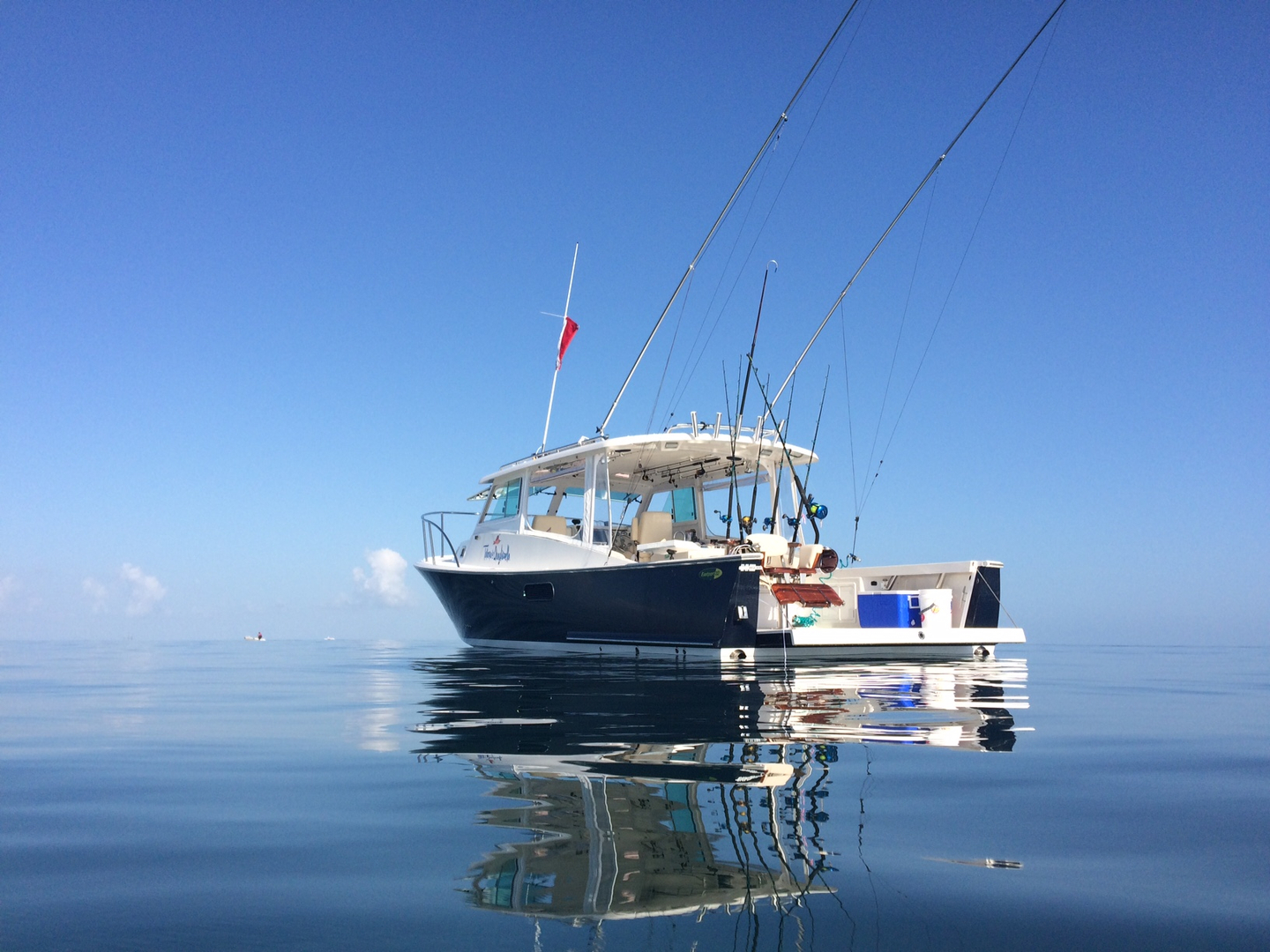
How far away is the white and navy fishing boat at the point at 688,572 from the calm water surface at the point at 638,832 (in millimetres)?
6618

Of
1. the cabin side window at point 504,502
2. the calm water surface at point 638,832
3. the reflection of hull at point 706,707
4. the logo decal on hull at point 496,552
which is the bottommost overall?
the reflection of hull at point 706,707

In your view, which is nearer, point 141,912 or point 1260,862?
point 141,912

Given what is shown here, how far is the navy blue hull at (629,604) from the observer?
12391 mm

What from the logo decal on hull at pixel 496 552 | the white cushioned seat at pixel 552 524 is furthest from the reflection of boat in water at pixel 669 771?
the logo decal on hull at pixel 496 552

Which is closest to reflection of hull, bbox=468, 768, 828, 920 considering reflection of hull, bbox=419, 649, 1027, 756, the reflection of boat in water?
the reflection of boat in water

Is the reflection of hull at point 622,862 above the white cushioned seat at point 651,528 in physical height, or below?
below

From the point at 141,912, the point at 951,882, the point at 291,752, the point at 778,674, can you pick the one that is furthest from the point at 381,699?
the point at 951,882

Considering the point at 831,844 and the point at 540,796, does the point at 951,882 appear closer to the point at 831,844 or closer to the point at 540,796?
the point at 831,844

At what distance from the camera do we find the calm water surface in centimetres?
185

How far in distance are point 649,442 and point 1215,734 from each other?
32.4 feet

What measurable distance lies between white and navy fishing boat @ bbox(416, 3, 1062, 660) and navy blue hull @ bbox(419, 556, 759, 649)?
0.02 metres

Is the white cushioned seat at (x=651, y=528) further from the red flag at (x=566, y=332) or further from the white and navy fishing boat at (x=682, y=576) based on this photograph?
the red flag at (x=566, y=332)

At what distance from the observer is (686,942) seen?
1.73 metres

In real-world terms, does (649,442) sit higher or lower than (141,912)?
higher
